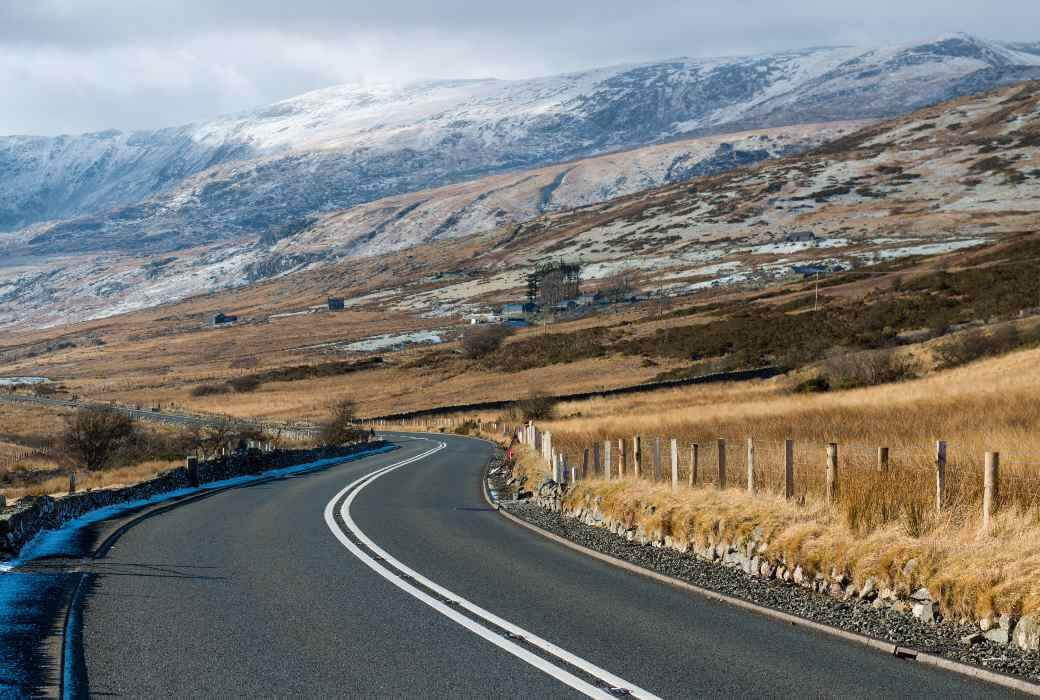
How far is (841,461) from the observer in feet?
60.7

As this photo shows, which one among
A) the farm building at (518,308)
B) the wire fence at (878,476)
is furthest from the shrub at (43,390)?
the wire fence at (878,476)

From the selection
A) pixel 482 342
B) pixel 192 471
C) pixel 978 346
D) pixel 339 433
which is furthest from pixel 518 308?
pixel 192 471

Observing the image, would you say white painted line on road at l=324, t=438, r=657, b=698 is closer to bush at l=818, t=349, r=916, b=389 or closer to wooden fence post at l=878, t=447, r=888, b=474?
wooden fence post at l=878, t=447, r=888, b=474

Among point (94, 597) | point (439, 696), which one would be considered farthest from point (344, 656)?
point (94, 597)

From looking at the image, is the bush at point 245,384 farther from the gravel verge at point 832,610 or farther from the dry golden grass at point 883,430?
the gravel verge at point 832,610

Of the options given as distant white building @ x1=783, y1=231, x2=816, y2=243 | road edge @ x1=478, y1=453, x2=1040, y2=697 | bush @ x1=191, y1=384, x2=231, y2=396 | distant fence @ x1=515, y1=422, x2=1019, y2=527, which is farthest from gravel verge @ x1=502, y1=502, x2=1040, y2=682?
distant white building @ x1=783, y1=231, x2=816, y2=243

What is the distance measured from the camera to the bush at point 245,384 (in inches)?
4381

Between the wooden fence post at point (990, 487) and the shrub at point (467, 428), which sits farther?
the shrub at point (467, 428)

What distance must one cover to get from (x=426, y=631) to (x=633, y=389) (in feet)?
196

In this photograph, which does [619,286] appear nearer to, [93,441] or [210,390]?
[210,390]

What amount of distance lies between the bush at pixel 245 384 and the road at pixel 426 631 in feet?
321

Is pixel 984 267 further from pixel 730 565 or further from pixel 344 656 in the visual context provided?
pixel 344 656

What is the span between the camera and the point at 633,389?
68750 millimetres

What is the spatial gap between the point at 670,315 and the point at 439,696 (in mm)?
105902
